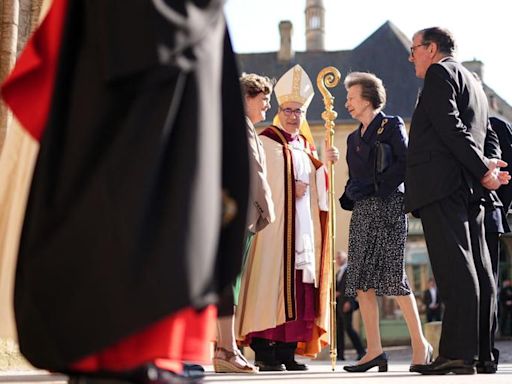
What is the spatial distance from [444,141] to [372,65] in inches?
1375

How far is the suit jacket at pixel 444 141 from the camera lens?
6230 mm

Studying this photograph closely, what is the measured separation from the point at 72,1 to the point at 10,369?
374 cm

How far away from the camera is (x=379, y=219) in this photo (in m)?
7.16

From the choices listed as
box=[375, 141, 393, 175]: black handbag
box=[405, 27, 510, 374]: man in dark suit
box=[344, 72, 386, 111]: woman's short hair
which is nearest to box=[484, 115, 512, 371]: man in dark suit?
box=[405, 27, 510, 374]: man in dark suit

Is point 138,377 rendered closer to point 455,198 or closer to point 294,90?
point 455,198

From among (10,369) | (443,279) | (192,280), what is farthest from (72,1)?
(443,279)

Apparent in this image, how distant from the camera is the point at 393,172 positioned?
Result: 713 centimetres

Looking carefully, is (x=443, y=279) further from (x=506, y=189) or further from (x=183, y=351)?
(x=183, y=351)

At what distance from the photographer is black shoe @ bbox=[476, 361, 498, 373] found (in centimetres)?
646

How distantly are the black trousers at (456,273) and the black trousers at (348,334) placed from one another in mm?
11583

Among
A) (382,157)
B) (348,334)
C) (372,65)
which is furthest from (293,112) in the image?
(372,65)

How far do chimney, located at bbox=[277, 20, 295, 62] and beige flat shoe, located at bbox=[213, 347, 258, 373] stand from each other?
37.5 meters

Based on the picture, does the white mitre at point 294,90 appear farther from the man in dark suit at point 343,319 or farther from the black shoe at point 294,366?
the man in dark suit at point 343,319

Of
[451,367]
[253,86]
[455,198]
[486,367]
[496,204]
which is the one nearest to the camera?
[451,367]
